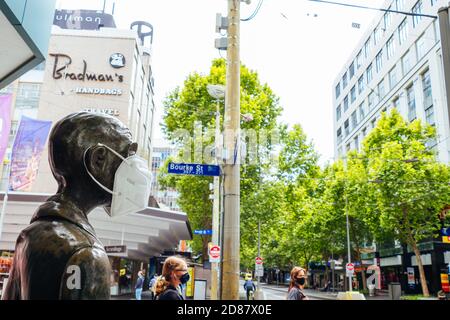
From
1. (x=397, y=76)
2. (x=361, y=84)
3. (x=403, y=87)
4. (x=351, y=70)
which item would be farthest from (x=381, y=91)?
(x=351, y=70)

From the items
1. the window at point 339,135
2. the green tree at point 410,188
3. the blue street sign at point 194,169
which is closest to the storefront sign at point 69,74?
the green tree at point 410,188

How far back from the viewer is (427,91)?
31094 mm

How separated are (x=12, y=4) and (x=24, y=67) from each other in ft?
3.35

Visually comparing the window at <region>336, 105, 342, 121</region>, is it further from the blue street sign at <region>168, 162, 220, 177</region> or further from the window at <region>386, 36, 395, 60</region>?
the blue street sign at <region>168, 162, 220, 177</region>

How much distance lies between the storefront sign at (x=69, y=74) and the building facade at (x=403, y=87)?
18573 mm

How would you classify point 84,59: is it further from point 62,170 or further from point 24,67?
point 62,170

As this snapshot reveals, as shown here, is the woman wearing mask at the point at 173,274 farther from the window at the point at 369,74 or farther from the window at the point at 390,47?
the window at the point at 369,74

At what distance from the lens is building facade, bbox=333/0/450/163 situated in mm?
29266

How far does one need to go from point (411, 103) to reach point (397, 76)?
3673 mm

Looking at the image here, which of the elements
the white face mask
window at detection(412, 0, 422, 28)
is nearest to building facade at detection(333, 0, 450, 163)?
window at detection(412, 0, 422, 28)

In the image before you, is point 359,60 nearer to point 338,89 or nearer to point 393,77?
point 338,89

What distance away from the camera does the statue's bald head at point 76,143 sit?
202cm

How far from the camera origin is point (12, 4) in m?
3.21

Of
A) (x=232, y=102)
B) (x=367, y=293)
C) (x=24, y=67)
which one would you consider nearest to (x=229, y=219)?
(x=232, y=102)
